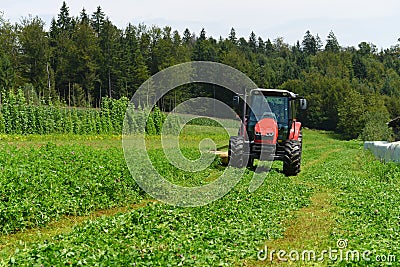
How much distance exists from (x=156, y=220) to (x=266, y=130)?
9.27 meters

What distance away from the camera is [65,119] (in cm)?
3156

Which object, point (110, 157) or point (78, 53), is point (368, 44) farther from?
point (110, 157)

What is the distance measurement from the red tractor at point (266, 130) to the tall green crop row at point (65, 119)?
1581cm

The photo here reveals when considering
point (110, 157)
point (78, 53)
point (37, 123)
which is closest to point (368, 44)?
point (78, 53)

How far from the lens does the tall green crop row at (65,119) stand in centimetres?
2828

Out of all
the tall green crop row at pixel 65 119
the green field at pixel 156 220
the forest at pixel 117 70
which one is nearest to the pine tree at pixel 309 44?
the forest at pixel 117 70

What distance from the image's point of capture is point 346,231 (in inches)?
357

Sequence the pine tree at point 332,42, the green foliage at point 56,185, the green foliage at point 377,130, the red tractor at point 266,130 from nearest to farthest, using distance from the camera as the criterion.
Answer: the green foliage at point 56,185 < the red tractor at point 266,130 < the green foliage at point 377,130 < the pine tree at point 332,42

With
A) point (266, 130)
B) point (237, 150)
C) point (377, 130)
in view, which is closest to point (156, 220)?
point (237, 150)

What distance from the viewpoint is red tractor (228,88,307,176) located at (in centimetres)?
1762

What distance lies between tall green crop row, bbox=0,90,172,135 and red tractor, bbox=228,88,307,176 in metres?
15.8

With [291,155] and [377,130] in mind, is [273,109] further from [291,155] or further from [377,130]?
[377,130]

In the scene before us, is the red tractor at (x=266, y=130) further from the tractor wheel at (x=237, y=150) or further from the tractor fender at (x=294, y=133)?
the tractor fender at (x=294, y=133)

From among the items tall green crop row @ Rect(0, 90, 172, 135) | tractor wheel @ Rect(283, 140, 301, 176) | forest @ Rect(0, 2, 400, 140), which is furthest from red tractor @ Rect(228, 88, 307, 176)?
forest @ Rect(0, 2, 400, 140)
